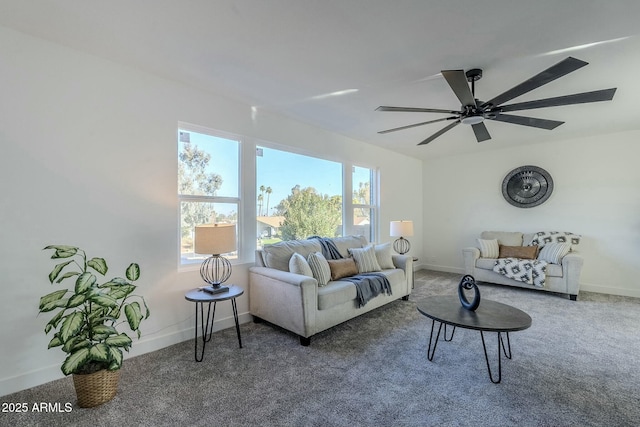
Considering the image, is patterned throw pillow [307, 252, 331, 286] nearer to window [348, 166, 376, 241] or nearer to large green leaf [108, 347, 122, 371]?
window [348, 166, 376, 241]

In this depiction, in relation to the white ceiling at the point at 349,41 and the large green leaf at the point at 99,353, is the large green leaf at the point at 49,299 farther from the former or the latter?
the white ceiling at the point at 349,41

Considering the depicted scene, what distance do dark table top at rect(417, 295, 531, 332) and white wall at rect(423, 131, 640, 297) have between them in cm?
361

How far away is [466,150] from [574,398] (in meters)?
4.65

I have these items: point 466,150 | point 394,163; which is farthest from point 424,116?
point 466,150

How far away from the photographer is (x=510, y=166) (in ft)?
18.0

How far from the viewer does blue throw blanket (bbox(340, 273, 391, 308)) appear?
323 cm

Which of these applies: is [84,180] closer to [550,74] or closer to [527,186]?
[550,74]

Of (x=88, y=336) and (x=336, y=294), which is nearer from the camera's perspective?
(x=88, y=336)

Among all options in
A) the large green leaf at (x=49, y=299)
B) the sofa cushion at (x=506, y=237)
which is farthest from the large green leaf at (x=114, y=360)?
the sofa cushion at (x=506, y=237)

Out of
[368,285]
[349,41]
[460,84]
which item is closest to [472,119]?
[460,84]

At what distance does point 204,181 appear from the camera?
3113 millimetres

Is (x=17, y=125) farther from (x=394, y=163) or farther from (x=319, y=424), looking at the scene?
(x=394, y=163)

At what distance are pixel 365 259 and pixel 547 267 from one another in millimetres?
2885

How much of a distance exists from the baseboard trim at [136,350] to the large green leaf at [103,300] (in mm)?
943
